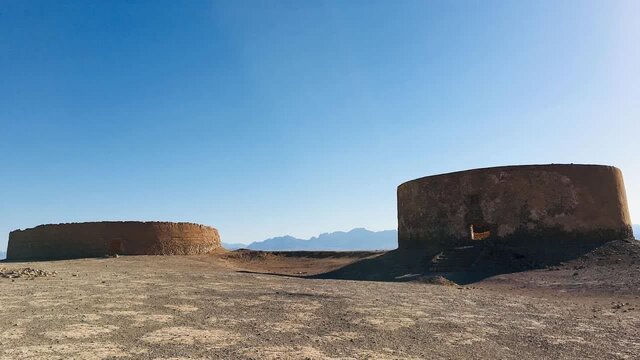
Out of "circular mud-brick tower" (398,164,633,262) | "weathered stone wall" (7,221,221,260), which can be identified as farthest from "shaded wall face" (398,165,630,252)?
"weathered stone wall" (7,221,221,260)

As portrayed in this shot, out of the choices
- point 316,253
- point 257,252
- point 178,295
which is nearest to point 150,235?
point 257,252

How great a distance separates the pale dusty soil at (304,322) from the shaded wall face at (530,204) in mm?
4907

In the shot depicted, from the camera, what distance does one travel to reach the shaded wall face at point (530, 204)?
15906 mm

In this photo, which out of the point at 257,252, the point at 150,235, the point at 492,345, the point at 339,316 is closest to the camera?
the point at 492,345

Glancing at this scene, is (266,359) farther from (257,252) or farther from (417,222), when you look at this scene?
(257,252)

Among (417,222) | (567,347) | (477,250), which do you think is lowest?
(567,347)

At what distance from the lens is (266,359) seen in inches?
181

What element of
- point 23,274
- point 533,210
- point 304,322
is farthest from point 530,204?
point 23,274

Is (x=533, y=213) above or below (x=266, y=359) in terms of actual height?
above

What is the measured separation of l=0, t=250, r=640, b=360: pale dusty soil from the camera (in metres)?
5.02

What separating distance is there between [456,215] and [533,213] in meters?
2.58

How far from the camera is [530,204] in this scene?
16094mm

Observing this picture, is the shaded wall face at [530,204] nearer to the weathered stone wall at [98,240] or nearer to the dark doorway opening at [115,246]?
the weathered stone wall at [98,240]

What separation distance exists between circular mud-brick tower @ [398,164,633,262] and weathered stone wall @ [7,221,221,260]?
1189 cm
